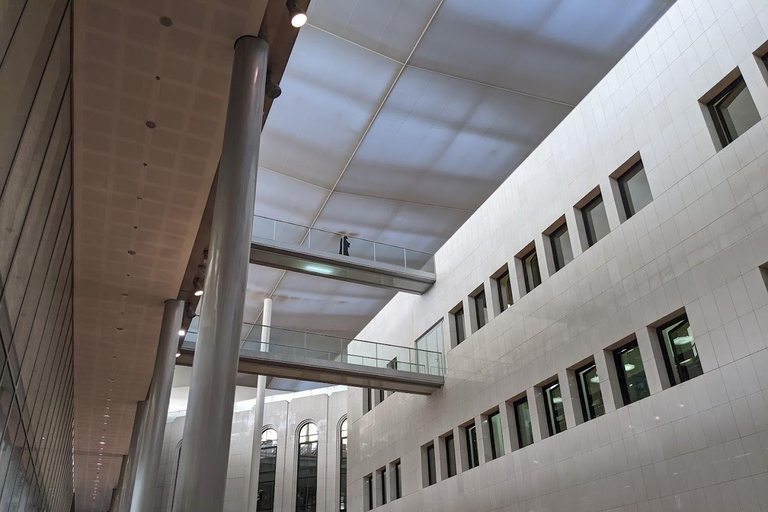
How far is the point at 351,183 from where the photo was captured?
2723cm

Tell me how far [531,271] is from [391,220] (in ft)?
32.6

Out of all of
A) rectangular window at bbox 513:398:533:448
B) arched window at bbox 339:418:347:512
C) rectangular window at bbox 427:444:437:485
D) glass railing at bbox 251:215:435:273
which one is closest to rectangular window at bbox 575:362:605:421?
rectangular window at bbox 513:398:533:448

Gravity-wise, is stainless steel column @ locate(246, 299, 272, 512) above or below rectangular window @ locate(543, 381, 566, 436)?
above

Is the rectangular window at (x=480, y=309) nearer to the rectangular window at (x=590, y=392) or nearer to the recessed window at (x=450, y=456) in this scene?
the recessed window at (x=450, y=456)

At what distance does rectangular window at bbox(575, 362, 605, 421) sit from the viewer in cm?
1713

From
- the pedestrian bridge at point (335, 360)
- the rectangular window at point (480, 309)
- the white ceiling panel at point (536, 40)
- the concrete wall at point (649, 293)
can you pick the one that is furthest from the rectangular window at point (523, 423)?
the white ceiling panel at point (536, 40)

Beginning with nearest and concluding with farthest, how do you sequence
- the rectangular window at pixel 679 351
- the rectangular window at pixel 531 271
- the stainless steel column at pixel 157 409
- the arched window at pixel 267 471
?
the rectangular window at pixel 679 351, the stainless steel column at pixel 157 409, the rectangular window at pixel 531 271, the arched window at pixel 267 471

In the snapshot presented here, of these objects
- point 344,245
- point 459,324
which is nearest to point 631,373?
point 459,324

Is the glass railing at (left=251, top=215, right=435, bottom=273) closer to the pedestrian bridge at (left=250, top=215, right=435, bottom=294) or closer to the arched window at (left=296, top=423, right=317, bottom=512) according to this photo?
the pedestrian bridge at (left=250, top=215, right=435, bottom=294)

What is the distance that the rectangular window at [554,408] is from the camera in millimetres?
18500

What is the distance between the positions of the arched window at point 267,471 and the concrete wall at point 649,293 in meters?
22.1

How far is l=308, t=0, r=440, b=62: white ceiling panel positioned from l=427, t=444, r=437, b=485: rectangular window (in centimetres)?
1573

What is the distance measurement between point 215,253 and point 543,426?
501 inches

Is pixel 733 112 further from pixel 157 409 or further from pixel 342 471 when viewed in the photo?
pixel 342 471
